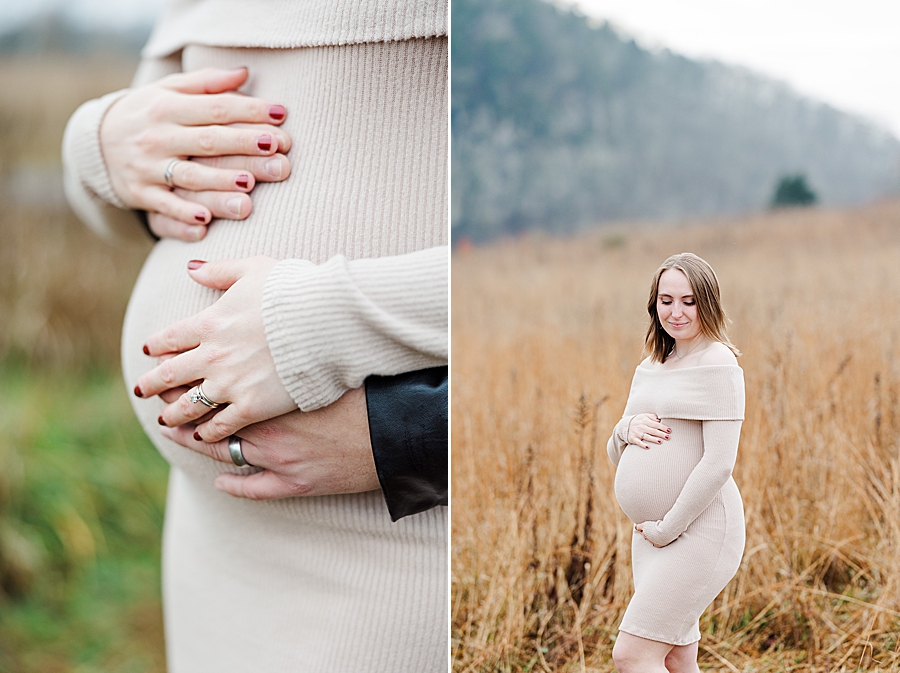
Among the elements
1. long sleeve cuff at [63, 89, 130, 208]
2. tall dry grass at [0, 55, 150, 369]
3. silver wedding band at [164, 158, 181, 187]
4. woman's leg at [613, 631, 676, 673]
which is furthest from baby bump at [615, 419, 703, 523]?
tall dry grass at [0, 55, 150, 369]

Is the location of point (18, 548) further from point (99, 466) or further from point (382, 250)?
point (382, 250)

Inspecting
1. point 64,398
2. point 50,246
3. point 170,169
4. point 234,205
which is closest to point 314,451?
point 234,205

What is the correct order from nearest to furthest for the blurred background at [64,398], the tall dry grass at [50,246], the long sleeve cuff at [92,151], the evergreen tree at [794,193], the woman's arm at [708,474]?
the woman's arm at [708,474]
the evergreen tree at [794,193]
the long sleeve cuff at [92,151]
the blurred background at [64,398]
the tall dry grass at [50,246]

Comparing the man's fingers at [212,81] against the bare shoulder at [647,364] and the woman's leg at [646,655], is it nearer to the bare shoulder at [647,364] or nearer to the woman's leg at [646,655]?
the bare shoulder at [647,364]

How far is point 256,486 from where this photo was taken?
2.80 feet

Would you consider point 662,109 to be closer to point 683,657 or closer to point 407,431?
point 407,431

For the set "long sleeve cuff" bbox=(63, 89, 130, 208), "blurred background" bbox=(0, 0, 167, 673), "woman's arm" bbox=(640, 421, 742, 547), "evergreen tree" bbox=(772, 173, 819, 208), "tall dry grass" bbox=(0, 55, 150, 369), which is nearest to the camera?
"woman's arm" bbox=(640, 421, 742, 547)

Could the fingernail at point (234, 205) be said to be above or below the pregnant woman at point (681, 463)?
above

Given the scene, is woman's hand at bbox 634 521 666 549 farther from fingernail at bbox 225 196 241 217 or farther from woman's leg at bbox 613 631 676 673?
fingernail at bbox 225 196 241 217

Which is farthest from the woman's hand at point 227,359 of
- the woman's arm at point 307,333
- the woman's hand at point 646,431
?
the woman's hand at point 646,431

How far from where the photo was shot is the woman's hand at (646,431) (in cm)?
77

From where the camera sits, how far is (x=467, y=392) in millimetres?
1104

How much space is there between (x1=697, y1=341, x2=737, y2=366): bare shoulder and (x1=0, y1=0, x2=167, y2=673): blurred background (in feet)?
6.94

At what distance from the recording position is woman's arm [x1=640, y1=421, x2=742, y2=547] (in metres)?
0.75
